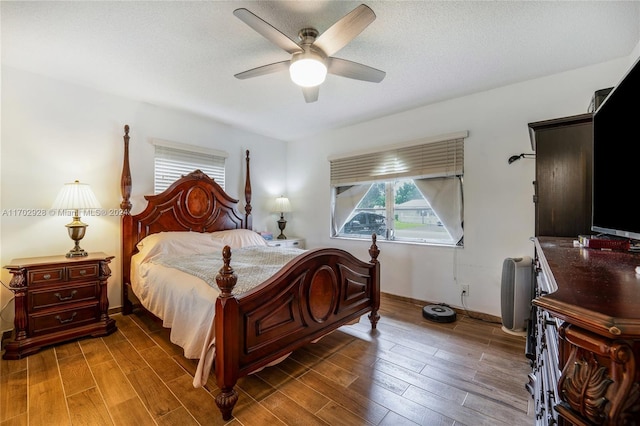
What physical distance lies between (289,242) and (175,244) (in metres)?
1.80

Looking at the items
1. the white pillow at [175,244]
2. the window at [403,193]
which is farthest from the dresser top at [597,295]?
the white pillow at [175,244]

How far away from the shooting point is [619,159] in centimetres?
98

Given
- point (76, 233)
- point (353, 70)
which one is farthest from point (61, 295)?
point (353, 70)

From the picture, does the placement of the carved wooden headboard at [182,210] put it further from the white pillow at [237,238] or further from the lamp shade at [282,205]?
the lamp shade at [282,205]

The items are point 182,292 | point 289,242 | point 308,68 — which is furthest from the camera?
point 289,242

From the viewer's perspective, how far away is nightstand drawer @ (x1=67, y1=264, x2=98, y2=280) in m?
2.41

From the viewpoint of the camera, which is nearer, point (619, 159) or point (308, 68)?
point (619, 159)

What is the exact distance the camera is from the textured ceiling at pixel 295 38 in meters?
1.74

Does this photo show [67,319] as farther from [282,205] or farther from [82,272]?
[282,205]

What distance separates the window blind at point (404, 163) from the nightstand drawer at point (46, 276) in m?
3.31

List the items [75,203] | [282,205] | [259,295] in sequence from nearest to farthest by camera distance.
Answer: [259,295], [75,203], [282,205]

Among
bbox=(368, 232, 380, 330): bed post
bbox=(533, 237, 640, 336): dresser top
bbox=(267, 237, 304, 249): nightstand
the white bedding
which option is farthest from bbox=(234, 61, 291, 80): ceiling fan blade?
bbox=(267, 237, 304, 249): nightstand

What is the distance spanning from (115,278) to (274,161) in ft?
9.36

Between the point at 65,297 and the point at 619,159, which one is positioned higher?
the point at 619,159
